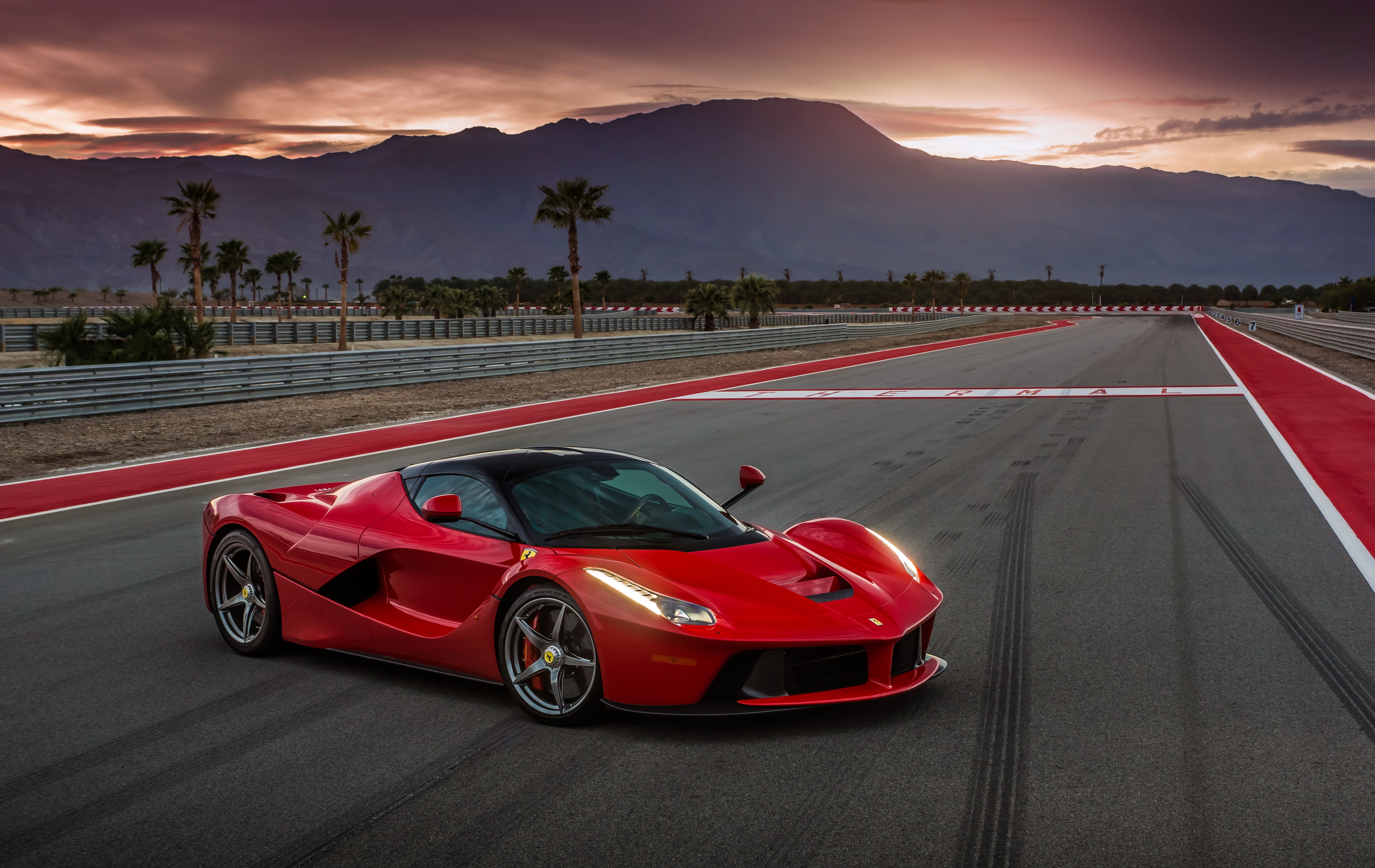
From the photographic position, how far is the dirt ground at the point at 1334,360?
26156mm

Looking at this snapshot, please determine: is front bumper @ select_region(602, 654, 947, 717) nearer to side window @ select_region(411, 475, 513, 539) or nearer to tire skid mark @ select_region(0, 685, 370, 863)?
side window @ select_region(411, 475, 513, 539)

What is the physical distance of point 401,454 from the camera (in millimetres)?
14680

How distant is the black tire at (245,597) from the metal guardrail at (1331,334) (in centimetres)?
3406

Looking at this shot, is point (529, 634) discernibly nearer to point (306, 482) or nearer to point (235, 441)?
point (306, 482)

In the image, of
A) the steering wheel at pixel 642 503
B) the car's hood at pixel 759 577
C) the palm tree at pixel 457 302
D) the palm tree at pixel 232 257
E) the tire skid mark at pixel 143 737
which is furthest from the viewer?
the palm tree at pixel 232 257

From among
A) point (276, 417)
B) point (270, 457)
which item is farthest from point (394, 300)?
point (270, 457)

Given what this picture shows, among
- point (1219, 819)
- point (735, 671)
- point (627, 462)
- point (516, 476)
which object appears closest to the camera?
point (1219, 819)

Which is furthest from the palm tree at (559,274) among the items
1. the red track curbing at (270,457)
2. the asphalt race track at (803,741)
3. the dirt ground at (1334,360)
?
the asphalt race track at (803,741)

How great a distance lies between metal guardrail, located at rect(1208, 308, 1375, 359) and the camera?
3306 centimetres

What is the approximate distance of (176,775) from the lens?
14.0 feet

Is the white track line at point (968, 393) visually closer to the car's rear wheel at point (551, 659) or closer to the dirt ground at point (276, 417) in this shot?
the dirt ground at point (276, 417)

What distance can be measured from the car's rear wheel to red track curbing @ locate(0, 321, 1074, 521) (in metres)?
8.15

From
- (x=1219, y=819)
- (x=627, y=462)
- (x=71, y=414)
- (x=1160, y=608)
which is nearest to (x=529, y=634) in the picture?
(x=627, y=462)

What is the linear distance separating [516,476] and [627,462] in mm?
Result: 657
